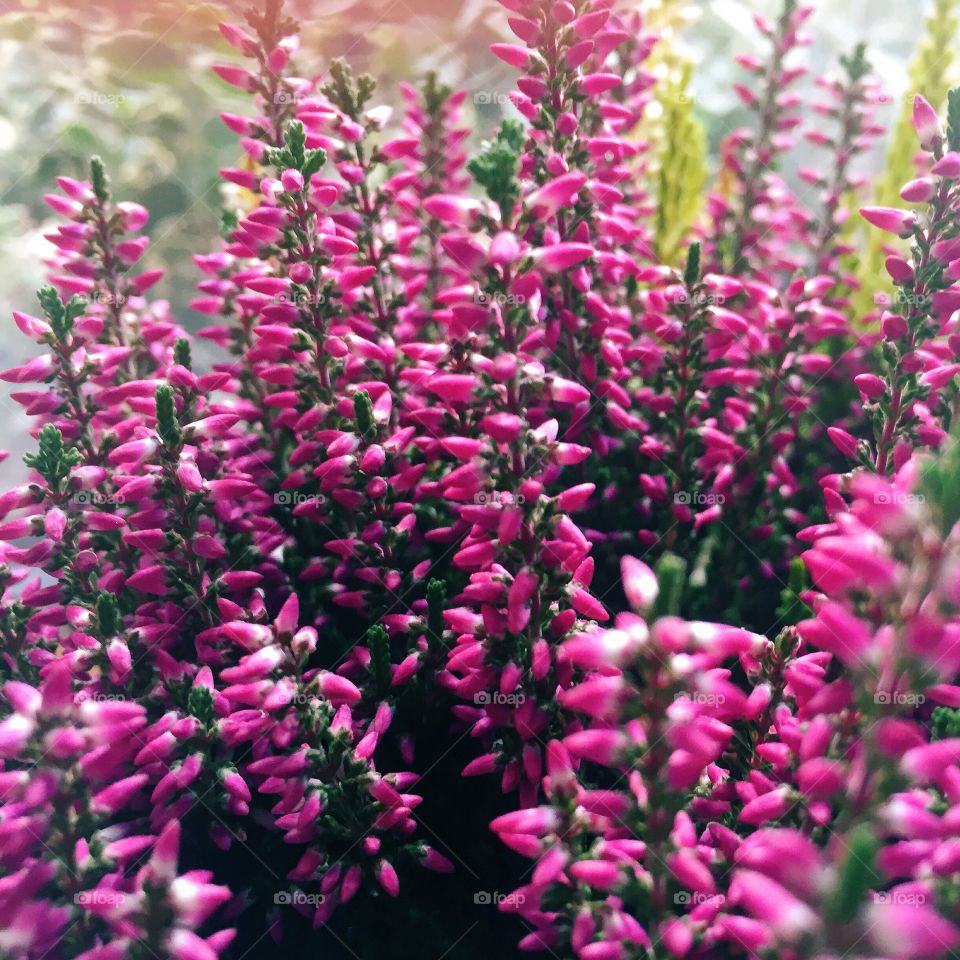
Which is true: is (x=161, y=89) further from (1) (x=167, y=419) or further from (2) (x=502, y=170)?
(2) (x=502, y=170)

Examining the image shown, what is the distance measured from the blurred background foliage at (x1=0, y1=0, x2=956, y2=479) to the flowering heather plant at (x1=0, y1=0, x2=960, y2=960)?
1762 mm

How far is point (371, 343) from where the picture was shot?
1.41m

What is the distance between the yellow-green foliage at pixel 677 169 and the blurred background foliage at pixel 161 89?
2.68 ft

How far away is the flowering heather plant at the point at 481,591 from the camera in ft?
2.60

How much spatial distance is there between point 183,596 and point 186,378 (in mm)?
346

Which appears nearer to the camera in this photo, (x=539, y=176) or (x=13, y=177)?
(x=539, y=176)

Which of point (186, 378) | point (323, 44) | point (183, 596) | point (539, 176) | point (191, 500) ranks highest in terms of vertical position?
point (323, 44)

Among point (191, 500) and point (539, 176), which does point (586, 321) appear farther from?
point (191, 500)

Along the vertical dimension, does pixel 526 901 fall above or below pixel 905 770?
below

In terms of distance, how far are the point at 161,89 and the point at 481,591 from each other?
3.56 meters

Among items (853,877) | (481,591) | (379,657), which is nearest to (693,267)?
(481,591)

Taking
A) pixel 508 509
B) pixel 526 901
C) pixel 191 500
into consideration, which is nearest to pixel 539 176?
pixel 508 509

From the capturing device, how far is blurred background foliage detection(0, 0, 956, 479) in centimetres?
331

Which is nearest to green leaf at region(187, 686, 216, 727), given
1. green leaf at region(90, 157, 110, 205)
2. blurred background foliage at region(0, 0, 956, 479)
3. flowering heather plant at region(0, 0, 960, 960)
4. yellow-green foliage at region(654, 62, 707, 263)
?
flowering heather plant at region(0, 0, 960, 960)
